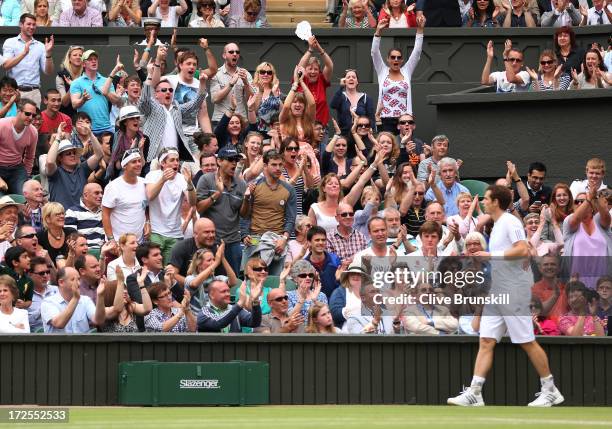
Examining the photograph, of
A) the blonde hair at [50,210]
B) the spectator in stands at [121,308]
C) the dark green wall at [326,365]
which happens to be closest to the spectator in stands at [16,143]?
the blonde hair at [50,210]

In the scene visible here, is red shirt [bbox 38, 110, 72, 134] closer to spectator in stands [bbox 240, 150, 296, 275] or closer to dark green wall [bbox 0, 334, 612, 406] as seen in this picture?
spectator in stands [bbox 240, 150, 296, 275]

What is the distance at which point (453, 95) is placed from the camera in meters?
22.1

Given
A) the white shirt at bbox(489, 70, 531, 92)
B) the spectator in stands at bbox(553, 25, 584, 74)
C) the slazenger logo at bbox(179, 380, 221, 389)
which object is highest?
the spectator in stands at bbox(553, 25, 584, 74)

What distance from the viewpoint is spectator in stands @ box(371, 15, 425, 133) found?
867 inches

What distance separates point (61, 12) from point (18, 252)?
337 inches

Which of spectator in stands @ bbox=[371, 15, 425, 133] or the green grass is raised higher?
spectator in stands @ bbox=[371, 15, 425, 133]

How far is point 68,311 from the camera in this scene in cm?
1548

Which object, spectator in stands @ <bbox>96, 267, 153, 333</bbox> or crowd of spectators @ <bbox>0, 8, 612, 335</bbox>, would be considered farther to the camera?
crowd of spectators @ <bbox>0, 8, 612, 335</bbox>

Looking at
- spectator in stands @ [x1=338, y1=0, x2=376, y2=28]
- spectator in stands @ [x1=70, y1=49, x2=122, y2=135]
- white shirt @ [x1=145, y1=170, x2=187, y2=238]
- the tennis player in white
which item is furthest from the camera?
spectator in stands @ [x1=338, y1=0, x2=376, y2=28]

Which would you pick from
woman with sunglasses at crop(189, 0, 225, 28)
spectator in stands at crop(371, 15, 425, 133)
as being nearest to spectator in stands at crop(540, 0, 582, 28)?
spectator in stands at crop(371, 15, 425, 133)

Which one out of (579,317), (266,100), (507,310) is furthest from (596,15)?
(507,310)

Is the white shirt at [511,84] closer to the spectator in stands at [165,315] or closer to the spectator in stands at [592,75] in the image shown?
the spectator in stands at [592,75]

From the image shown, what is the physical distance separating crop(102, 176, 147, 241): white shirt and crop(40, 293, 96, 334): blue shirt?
86.9 inches

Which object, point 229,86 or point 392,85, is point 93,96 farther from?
point 392,85
